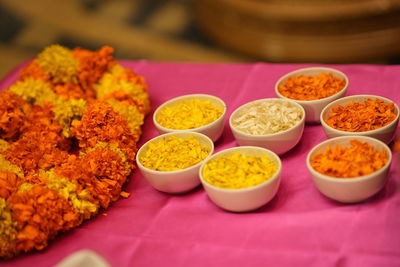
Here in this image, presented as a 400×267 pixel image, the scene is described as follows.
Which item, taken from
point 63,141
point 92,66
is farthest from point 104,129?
point 92,66

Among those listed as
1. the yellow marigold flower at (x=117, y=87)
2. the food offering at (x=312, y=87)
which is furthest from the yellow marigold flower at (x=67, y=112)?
the food offering at (x=312, y=87)

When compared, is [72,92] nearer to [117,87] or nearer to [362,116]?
[117,87]

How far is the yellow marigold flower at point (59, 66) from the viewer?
5.59 feet

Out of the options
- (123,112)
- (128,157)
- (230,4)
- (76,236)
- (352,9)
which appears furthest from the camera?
(230,4)

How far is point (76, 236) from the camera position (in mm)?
1249

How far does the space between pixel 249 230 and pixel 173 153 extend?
1.02 feet

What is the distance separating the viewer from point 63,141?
1519mm

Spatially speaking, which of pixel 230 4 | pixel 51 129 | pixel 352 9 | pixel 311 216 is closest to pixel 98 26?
pixel 230 4

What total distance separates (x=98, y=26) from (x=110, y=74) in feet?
8.59

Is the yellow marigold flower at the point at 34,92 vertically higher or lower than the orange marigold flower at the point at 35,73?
lower

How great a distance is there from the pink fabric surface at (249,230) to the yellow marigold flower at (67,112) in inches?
11.2

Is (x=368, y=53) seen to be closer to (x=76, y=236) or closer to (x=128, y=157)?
(x=128, y=157)

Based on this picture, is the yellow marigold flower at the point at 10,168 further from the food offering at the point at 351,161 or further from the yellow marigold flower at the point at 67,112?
the food offering at the point at 351,161

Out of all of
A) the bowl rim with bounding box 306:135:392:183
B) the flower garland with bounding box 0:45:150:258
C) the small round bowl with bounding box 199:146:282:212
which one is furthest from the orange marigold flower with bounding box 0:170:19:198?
the bowl rim with bounding box 306:135:392:183
